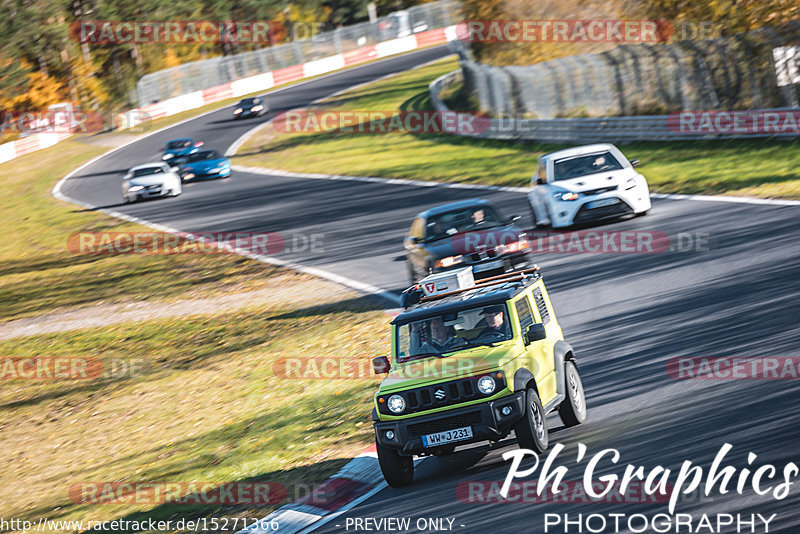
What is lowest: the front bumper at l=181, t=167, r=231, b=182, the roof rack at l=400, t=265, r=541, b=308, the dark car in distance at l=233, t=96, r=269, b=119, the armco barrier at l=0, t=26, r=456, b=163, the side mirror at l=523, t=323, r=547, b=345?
the side mirror at l=523, t=323, r=547, b=345

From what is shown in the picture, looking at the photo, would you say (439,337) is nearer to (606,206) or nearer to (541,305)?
(541,305)

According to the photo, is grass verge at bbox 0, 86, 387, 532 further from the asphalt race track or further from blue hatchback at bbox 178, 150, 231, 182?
blue hatchback at bbox 178, 150, 231, 182

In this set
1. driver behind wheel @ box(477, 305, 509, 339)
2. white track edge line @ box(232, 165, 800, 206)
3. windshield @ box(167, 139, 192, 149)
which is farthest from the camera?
windshield @ box(167, 139, 192, 149)

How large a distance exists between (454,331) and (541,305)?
1269mm

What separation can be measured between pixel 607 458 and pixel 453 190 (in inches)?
867

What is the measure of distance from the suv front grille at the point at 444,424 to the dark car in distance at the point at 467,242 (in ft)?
20.6

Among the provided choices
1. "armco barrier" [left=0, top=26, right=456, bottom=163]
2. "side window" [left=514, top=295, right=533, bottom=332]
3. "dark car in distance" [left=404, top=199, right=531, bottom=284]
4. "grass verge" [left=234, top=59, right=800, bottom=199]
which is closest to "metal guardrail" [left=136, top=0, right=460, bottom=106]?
"armco barrier" [left=0, top=26, right=456, bottom=163]

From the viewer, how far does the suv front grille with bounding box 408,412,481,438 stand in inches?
382

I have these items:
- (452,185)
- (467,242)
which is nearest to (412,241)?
(467,242)

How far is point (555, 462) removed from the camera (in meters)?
9.62

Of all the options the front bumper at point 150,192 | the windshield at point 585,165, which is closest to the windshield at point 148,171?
the front bumper at point 150,192

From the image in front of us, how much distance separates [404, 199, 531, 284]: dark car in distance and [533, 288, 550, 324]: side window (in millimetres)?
4471

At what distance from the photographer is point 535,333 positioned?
10.1 m

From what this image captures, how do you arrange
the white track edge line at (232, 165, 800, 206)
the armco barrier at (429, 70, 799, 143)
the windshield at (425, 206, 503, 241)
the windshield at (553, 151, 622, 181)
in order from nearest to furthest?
the windshield at (425, 206, 503, 241) < the white track edge line at (232, 165, 800, 206) < the windshield at (553, 151, 622, 181) < the armco barrier at (429, 70, 799, 143)
